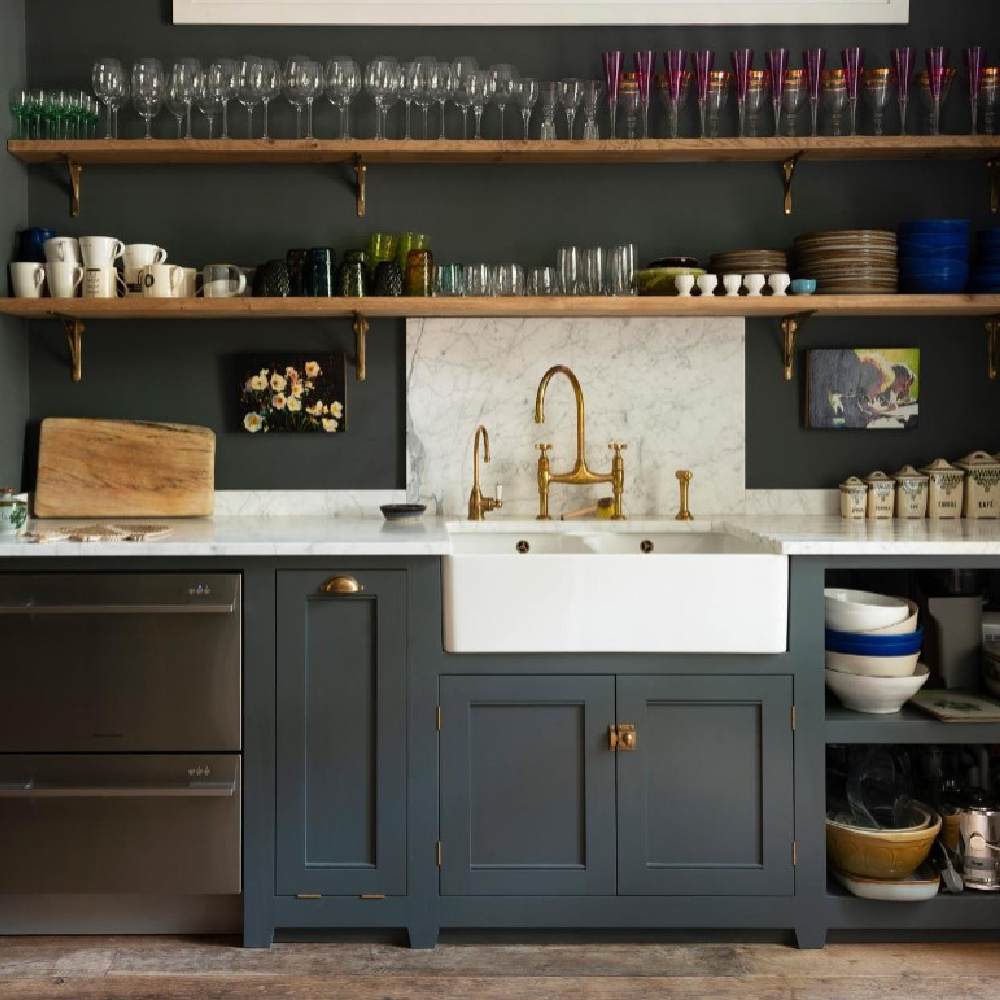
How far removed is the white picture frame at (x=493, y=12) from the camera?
3217mm

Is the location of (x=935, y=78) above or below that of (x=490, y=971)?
above

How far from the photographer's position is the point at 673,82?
3.12 meters

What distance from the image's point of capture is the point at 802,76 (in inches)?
122

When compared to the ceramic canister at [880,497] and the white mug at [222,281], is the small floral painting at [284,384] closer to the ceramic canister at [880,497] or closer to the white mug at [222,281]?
the white mug at [222,281]

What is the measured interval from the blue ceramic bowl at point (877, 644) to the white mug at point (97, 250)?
2.13 metres

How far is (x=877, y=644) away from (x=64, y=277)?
2.29m

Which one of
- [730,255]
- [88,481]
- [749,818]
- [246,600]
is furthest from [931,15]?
[88,481]

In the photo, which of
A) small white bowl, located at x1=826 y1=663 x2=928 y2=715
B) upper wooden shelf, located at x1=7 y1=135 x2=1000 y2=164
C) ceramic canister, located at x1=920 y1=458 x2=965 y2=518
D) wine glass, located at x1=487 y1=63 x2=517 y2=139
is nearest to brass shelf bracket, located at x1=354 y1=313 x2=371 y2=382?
upper wooden shelf, located at x1=7 y1=135 x2=1000 y2=164

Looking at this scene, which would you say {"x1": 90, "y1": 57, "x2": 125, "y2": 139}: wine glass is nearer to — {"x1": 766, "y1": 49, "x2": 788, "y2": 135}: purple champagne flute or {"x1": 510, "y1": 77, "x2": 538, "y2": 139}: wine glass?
{"x1": 510, "y1": 77, "x2": 538, "y2": 139}: wine glass

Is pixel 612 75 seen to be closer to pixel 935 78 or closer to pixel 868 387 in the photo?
pixel 935 78

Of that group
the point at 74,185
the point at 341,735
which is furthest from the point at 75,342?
the point at 341,735

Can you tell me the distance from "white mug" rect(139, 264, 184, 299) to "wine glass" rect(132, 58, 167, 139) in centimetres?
42

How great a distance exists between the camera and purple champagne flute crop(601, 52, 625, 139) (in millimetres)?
3119

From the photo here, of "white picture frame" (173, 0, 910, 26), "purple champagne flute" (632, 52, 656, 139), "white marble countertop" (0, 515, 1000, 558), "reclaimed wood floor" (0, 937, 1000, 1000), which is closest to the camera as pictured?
"reclaimed wood floor" (0, 937, 1000, 1000)
